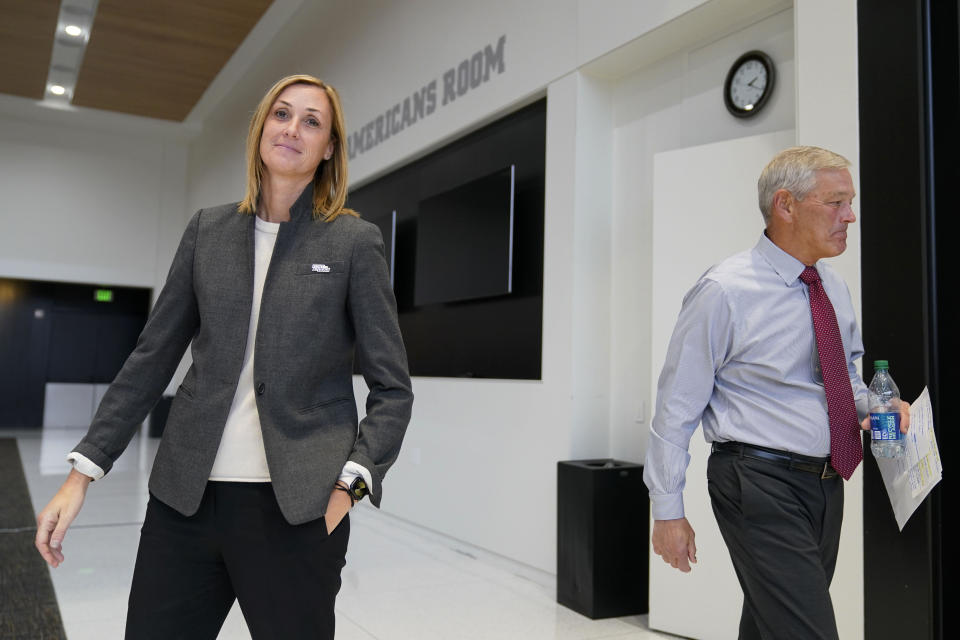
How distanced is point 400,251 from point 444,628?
3368mm

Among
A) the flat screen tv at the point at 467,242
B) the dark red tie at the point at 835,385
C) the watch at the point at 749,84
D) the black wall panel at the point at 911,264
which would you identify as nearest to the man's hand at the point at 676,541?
the dark red tie at the point at 835,385

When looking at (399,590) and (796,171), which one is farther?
(399,590)

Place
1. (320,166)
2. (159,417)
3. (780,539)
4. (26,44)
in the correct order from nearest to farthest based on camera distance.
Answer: (320,166), (780,539), (26,44), (159,417)

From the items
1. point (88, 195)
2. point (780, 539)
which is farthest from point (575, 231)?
point (88, 195)

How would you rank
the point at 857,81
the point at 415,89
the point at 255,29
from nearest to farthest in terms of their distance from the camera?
the point at 857,81 → the point at 415,89 → the point at 255,29

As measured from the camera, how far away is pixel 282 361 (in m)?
1.22

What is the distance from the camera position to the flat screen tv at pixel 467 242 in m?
4.63

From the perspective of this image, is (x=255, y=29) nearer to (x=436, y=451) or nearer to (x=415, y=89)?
(x=415, y=89)

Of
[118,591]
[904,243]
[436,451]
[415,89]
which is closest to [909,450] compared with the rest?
[904,243]

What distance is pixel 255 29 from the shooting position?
8188 millimetres

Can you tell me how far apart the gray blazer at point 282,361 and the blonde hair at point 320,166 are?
27mm

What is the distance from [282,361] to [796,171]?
47.0 inches

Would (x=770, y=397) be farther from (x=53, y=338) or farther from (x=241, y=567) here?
(x=53, y=338)

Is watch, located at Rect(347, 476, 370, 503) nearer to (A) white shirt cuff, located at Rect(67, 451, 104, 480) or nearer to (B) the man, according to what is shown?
(A) white shirt cuff, located at Rect(67, 451, 104, 480)
